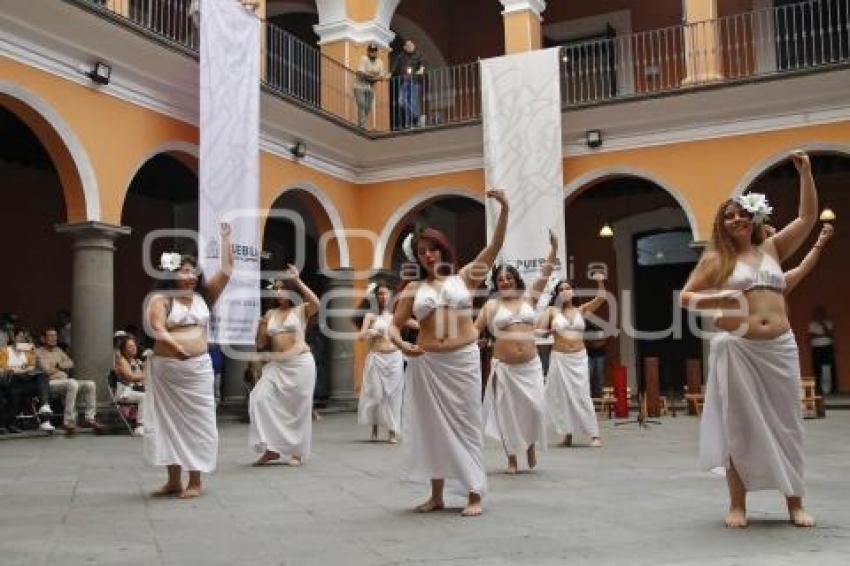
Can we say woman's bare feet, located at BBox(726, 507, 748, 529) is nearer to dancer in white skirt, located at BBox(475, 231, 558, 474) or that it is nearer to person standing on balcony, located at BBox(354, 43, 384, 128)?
dancer in white skirt, located at BBox(475, 231, 558, 474)

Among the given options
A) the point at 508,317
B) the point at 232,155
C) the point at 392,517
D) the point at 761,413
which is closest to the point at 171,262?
the point at 392,517

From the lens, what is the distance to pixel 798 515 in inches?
189

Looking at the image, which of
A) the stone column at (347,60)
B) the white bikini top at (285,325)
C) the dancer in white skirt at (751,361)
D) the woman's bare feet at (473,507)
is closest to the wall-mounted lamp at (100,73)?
the white bikini top at (285,325)

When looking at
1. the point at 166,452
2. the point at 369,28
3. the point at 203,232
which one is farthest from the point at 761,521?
the point at 369,28

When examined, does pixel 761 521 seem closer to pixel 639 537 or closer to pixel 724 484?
pixel 639 537

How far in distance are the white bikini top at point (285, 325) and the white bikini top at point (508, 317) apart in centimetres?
189

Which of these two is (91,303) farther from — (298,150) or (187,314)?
(187,314)

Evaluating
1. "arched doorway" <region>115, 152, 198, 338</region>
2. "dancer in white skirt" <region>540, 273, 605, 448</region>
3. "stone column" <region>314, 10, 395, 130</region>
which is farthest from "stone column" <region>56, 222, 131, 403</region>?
"stone column" <region>314, 10, 395, 130</region>

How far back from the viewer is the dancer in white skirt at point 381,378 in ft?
36.2

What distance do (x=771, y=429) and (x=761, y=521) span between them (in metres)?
0.50

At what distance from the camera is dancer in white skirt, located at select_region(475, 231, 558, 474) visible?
7570mm

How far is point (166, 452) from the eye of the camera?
20.5 feet

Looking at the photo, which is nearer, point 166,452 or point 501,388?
point 166,452

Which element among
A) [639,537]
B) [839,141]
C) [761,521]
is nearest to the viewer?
[639,537]
